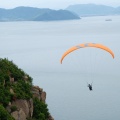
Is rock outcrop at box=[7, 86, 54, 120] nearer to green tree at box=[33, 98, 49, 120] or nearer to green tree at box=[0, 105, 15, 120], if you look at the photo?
green tree at box=[33, 98, 49, 120]

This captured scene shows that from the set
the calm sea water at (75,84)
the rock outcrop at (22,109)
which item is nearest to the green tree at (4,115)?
the rock outcrop at (22,109)

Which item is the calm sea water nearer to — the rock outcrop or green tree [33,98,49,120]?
green tree [33,98,49,120]

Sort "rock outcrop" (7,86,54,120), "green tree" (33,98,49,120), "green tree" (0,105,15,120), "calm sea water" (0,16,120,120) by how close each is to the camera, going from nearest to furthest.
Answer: "green tree" (0,105,15,120) → "rock outcrop" (7,86,54,120) → "green tree" (33,98,49,120) → "calm sea water" (0,16,120,120)

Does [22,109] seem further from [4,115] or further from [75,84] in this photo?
[75,84]

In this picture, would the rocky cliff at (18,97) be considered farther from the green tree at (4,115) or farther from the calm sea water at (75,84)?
the calm sea water at (75,84)

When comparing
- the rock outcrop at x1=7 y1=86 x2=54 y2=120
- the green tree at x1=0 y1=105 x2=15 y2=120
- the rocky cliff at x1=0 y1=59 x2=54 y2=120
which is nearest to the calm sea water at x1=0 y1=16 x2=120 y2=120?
the rocky cliff at x1=0 y1=59 x2=54 y2=120

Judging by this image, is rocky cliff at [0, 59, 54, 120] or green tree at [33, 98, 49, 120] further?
green tree at [33, 98, 49, 120]

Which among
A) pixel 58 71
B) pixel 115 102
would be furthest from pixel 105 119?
pixel 58 71

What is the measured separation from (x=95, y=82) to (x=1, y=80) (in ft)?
103

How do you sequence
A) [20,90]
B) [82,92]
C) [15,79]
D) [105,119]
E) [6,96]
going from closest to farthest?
[6,96], [20,90], [15,79], [105,119], [82,92]

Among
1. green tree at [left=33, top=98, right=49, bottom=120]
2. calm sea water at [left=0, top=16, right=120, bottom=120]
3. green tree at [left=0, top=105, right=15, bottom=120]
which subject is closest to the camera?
green tree at [left=0, top=105, right=15, bottom=120]

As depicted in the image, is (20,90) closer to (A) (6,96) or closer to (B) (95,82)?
(A) (6,96)

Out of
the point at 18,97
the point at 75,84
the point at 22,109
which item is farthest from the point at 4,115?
the point at 75,84

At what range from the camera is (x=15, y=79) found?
20531 millimetres
